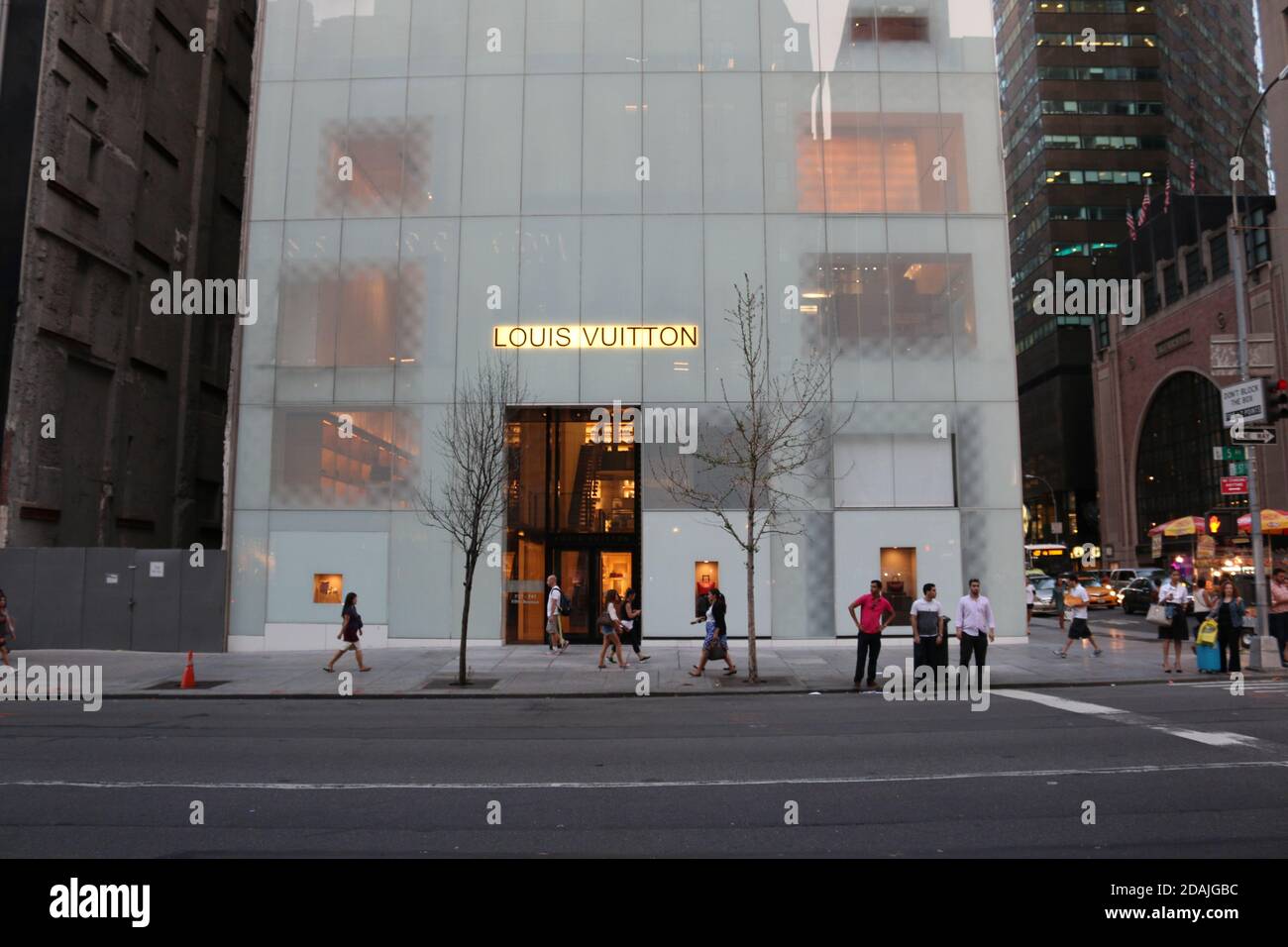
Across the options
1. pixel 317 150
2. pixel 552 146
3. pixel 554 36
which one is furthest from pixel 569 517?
pixel 554 36

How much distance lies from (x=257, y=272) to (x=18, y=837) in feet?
65.8

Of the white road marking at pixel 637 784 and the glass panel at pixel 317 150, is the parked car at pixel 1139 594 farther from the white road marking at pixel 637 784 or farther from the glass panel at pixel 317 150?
the glass panel at pixel 317 150

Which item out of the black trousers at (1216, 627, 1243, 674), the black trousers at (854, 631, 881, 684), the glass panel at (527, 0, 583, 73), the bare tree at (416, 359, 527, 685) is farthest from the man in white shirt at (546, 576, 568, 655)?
the glass panel at (527, 0, 583, 73)

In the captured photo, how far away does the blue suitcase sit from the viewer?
1598 centimetres

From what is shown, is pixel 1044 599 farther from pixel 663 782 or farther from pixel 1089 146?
pixel 1089 146

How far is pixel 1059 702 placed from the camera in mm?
12883

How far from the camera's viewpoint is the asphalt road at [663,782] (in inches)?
231

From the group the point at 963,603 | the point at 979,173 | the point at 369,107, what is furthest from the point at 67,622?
the point at 979,173

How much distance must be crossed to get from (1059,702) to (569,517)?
1344cm

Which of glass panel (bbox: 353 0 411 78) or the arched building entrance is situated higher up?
glass panel (bbox: 353 0 411 78)

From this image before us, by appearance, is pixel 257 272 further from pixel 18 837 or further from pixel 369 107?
pixel 18 837

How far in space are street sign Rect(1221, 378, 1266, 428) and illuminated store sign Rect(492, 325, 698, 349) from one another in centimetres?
1190

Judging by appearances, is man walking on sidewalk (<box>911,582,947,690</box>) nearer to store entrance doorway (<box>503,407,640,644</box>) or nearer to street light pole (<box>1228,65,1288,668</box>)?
street light pole (<box>1228,65,1288,668</box>)

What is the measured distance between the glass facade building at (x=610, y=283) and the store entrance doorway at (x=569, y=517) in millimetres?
80
